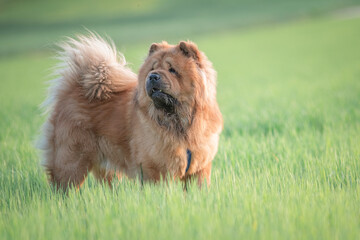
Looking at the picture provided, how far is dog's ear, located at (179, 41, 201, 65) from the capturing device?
418 cm

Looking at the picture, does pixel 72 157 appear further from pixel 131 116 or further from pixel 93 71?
pixel 93 71

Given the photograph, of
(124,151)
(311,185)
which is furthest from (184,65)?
(311,185)

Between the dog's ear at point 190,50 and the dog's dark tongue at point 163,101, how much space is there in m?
0.55

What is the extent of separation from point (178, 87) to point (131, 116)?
30.6 inches

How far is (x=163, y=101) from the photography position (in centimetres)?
405

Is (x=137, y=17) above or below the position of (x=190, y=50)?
above

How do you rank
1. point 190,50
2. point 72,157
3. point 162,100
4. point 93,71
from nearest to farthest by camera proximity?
point 162,100
point 190,50
point 72,157
point 93,71

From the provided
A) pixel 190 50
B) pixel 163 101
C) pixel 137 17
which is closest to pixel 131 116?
pixel 163 101

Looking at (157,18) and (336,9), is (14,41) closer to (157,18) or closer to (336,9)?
(157,18)

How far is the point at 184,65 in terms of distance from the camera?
13.5 ft

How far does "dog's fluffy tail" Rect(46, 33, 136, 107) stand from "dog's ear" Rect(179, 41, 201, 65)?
3.31 feet

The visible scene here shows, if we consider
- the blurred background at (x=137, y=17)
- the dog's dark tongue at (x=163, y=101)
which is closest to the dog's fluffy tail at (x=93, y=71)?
the dog's dark tongue at (x=163, y=101)

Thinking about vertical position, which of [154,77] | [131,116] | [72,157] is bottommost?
[72,157]

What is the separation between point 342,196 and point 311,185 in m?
0.38
